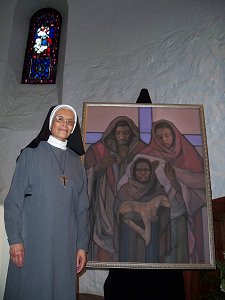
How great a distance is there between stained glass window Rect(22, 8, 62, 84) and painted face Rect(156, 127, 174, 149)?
3664mm

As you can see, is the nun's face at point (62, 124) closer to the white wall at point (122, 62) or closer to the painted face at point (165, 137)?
the painted face at point (165, 137)

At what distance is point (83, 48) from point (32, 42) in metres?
1.54

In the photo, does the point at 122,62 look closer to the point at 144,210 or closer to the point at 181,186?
the point at 181,186

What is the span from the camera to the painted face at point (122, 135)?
2.95 m

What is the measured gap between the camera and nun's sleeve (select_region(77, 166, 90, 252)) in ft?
7.68

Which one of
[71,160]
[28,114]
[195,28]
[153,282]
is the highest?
[195,28]

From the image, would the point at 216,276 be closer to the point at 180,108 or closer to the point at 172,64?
the point at 180,108

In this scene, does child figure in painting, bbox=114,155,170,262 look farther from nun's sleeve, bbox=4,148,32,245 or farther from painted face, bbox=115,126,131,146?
nun's sleeve, bbox=4,148,32,245

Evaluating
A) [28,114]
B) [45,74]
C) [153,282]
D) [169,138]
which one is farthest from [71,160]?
[45,74]

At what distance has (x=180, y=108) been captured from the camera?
121 inches

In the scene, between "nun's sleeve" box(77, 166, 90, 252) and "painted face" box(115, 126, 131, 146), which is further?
"painted face" box(115, 126, 131, 146)

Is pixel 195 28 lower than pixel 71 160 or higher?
higher

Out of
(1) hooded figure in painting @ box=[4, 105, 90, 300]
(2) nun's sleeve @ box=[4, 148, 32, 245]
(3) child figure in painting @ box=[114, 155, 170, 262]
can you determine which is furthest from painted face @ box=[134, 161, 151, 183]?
(2) nun's sleeve @ box=[4, 148, 32, 245]

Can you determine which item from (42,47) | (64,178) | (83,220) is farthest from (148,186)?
(42,47)
